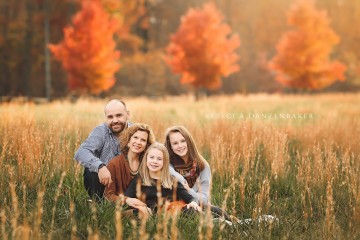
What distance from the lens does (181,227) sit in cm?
417

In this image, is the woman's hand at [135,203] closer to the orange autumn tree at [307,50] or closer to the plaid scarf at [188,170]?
the plaid scarf at [188,170]

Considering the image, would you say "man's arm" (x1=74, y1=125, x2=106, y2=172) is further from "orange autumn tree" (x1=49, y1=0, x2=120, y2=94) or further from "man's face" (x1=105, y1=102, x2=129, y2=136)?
"orange autumn tree" (x1=49, y1=0, x2=120, y2=94)

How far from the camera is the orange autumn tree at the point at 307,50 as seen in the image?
27.6m

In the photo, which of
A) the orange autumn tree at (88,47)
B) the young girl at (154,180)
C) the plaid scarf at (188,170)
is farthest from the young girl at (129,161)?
the orange autumn tree at (88,47)

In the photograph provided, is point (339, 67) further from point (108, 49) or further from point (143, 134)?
point (143, 134)

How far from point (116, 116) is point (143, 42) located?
1156 inches

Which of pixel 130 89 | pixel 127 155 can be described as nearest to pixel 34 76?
pixel 130 89

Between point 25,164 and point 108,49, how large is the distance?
16.0m

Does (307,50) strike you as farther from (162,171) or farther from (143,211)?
(143,211)

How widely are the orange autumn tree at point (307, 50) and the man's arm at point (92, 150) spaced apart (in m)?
23.5

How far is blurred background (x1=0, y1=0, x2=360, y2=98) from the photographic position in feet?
87.0

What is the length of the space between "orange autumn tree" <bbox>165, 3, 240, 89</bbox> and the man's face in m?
18.9

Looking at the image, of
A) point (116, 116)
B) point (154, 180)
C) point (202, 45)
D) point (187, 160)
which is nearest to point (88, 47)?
point (202, 45)

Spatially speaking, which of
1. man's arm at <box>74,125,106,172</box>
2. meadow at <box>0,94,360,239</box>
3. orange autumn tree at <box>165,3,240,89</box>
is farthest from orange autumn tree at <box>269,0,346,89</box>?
man's arm at <box>74,125,106,172</box>
